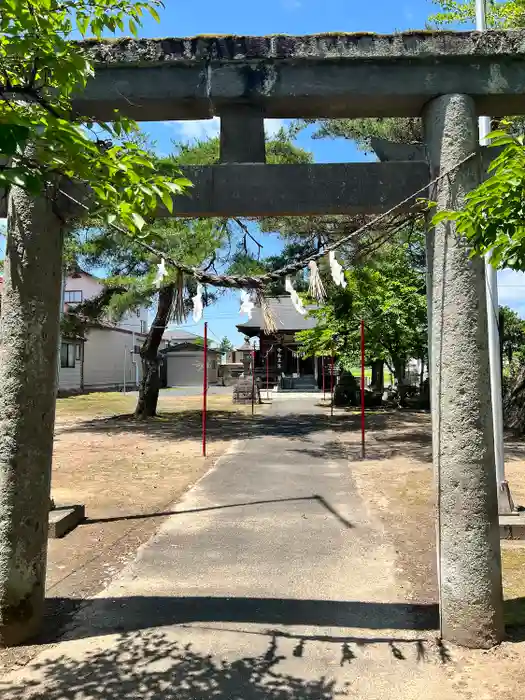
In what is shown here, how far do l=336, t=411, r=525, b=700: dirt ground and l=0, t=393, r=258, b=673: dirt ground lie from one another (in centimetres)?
251

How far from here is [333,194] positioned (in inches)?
151

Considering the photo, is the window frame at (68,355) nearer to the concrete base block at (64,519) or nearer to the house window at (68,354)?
the house window at (68,354)

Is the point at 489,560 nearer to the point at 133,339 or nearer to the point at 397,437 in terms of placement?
the point at 397,437

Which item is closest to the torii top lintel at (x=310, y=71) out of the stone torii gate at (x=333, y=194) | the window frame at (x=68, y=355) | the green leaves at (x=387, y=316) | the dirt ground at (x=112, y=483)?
the stone torii gate at (x=333, y=194)

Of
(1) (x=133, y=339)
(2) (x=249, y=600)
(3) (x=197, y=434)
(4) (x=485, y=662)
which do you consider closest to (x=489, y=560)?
(4) (x=485, y=662)

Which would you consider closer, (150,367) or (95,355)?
(150,367)

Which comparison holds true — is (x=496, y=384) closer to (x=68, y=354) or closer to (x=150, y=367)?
(x=150, y=367)

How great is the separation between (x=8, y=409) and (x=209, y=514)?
3614 millimetres

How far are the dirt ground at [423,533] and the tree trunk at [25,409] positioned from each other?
8.46ft

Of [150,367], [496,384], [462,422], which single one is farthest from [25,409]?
[150,367]

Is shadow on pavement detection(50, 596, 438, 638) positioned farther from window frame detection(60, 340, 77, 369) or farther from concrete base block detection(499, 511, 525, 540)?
window frame detection(60, 340, 77, 369)

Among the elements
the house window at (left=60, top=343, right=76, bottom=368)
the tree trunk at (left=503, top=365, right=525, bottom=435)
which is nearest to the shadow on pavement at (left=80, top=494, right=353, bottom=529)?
the tree trunk at (left=503, top=365, right=525, bottom=435)

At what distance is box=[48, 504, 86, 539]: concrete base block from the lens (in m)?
5.94

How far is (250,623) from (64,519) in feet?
9.96
